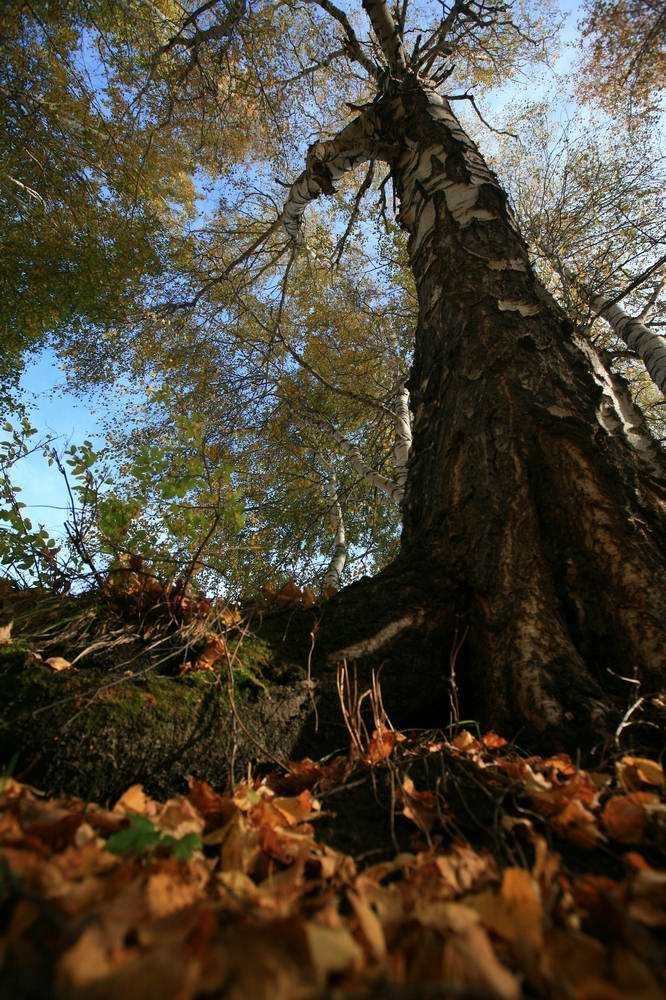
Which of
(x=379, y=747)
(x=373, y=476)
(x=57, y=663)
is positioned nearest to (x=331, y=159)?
(x=373, y=476)

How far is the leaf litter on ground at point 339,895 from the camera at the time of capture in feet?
1.42

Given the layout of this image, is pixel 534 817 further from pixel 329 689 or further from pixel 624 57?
pixel 624 57

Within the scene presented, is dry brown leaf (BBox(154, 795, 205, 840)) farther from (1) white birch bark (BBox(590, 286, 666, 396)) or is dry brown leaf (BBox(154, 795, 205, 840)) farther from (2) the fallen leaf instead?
(1) white birch bark (BBox(590, 286, 666, 396))

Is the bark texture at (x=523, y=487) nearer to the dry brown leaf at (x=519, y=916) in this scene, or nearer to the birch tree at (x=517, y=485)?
the birch tree at (x=517, y=485)

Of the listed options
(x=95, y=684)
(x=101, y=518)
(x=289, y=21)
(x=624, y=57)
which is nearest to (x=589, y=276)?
(x=624, y=57)

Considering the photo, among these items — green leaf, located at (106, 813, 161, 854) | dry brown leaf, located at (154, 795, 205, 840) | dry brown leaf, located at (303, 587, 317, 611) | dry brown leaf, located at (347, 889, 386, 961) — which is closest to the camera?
dry brown leaf, located at (347, 889, 386, 961)

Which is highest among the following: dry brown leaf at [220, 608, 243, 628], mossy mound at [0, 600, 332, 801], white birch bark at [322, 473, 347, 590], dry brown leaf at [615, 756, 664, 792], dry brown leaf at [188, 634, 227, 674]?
white birch bark at [322, 473, 347, 590]

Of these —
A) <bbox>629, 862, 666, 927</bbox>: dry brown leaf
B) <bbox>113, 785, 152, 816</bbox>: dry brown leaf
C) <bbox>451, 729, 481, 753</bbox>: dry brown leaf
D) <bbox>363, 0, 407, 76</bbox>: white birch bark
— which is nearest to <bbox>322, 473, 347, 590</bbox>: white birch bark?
<bbox>363, 0, 407, 76</bbox>: white birch bark

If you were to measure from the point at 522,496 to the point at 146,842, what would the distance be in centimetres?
158

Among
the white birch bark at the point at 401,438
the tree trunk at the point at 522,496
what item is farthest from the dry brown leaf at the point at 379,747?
the white birch bark at the point at 401,438

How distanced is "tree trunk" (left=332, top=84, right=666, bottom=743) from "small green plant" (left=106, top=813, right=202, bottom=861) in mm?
1033

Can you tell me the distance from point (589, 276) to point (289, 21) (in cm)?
555

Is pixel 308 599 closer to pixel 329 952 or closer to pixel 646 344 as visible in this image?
pixel 329 952

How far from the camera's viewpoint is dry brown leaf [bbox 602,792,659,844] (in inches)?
34.1
